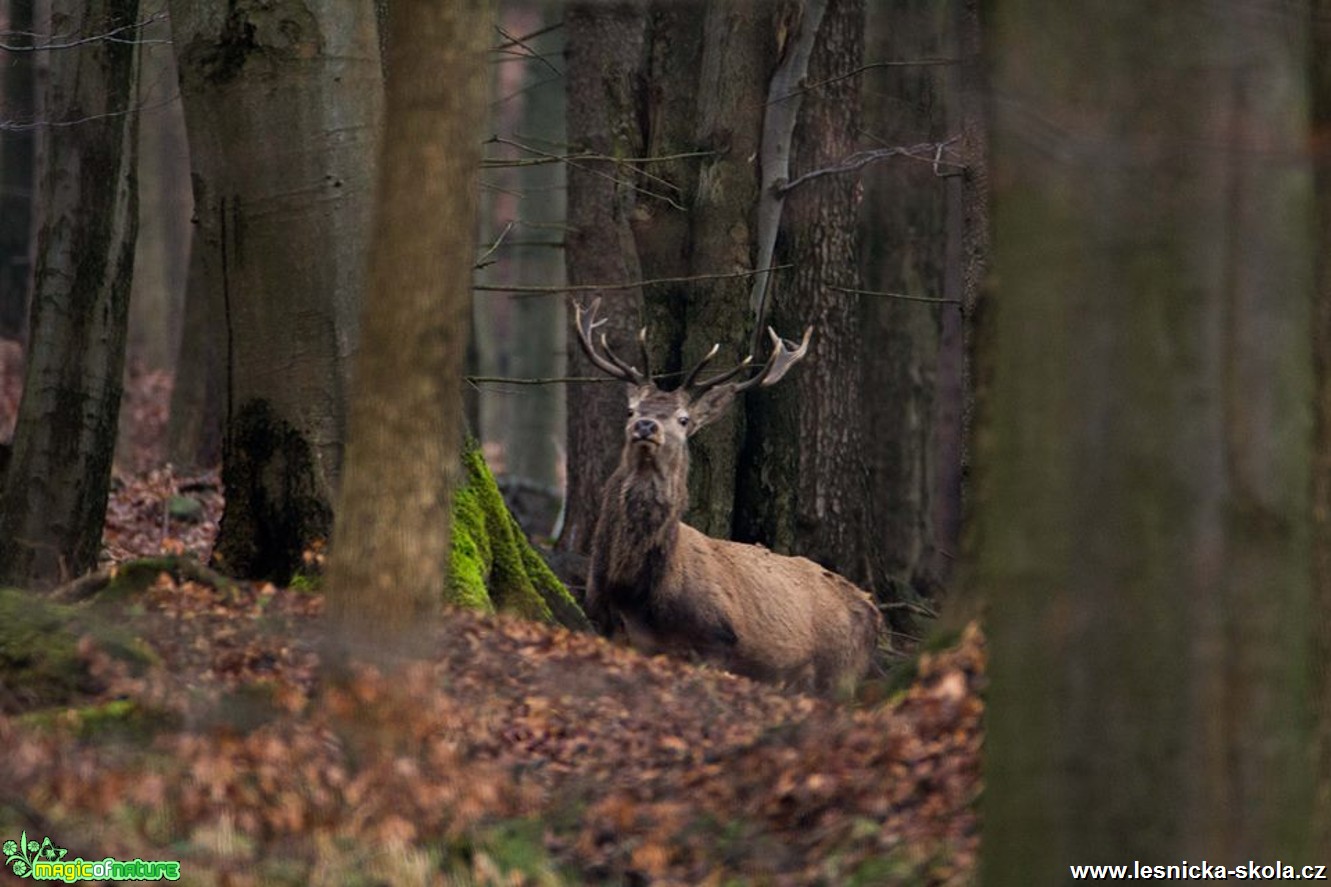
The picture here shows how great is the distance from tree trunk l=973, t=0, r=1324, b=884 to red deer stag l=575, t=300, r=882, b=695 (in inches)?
339

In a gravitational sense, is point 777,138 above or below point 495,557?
above

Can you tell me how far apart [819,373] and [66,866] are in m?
11.4

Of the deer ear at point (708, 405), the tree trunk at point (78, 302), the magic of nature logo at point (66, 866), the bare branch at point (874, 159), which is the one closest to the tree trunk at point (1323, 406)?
the magic of nature logo at point (66, 866)

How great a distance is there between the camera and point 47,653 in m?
7.74

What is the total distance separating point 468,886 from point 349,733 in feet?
3.74

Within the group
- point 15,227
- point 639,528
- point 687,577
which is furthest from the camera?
point 15,227

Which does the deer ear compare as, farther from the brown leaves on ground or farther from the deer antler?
the brown leaves on ground

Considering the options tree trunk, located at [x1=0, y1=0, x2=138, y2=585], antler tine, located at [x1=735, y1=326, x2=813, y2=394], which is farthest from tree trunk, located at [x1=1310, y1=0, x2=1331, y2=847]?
tree trunk, located at [x1=0, y1=0, x2=138, y2=585]

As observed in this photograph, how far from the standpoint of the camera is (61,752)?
6.65 m

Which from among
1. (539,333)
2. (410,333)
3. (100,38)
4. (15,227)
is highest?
(100,38)

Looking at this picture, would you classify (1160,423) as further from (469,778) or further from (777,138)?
(777,138)

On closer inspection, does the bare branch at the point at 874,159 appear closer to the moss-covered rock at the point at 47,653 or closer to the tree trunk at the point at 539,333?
the moss-covered rock at the point at 47,653

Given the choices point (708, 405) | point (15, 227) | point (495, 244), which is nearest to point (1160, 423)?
point (495, 244)

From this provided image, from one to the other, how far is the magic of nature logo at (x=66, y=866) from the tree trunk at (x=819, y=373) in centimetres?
1080
